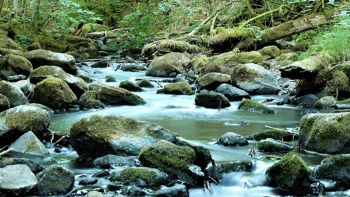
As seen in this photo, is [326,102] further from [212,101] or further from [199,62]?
[199,62]

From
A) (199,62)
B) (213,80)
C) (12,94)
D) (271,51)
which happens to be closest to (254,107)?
(213,80)

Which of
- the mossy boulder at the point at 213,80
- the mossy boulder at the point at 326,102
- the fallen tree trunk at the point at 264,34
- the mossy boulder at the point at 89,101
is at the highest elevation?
the fallen tree trunk at the point at 264,34

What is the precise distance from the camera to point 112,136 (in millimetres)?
5867

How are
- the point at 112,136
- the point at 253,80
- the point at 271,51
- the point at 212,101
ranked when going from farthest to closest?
the point at 271,51 → the point at 253,80 → the point at 212,101 → the point at 112,136

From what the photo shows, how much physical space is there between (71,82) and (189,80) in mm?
3578

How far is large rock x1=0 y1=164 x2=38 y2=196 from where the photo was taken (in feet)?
15.1

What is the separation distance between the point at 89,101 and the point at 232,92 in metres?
2.97

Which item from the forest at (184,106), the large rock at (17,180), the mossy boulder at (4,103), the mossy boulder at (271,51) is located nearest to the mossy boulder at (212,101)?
the forest at (184,106)

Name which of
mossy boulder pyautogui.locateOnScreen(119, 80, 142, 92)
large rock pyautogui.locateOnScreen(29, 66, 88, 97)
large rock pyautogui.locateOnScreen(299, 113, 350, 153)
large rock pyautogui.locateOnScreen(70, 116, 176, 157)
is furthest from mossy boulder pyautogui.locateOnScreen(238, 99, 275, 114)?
large rock pyautogui.locateOnScreen(70, 116, 176, 157)

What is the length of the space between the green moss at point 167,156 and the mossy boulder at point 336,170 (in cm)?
128

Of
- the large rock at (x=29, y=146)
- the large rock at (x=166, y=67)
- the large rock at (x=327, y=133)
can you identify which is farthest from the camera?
the large rock at (x=166, y=67)

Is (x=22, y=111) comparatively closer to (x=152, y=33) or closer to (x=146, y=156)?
(x=146, y=156)

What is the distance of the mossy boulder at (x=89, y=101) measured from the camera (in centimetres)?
948

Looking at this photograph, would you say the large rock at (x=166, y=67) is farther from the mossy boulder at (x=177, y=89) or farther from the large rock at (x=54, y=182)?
the large rock at (x=54, y=182)
